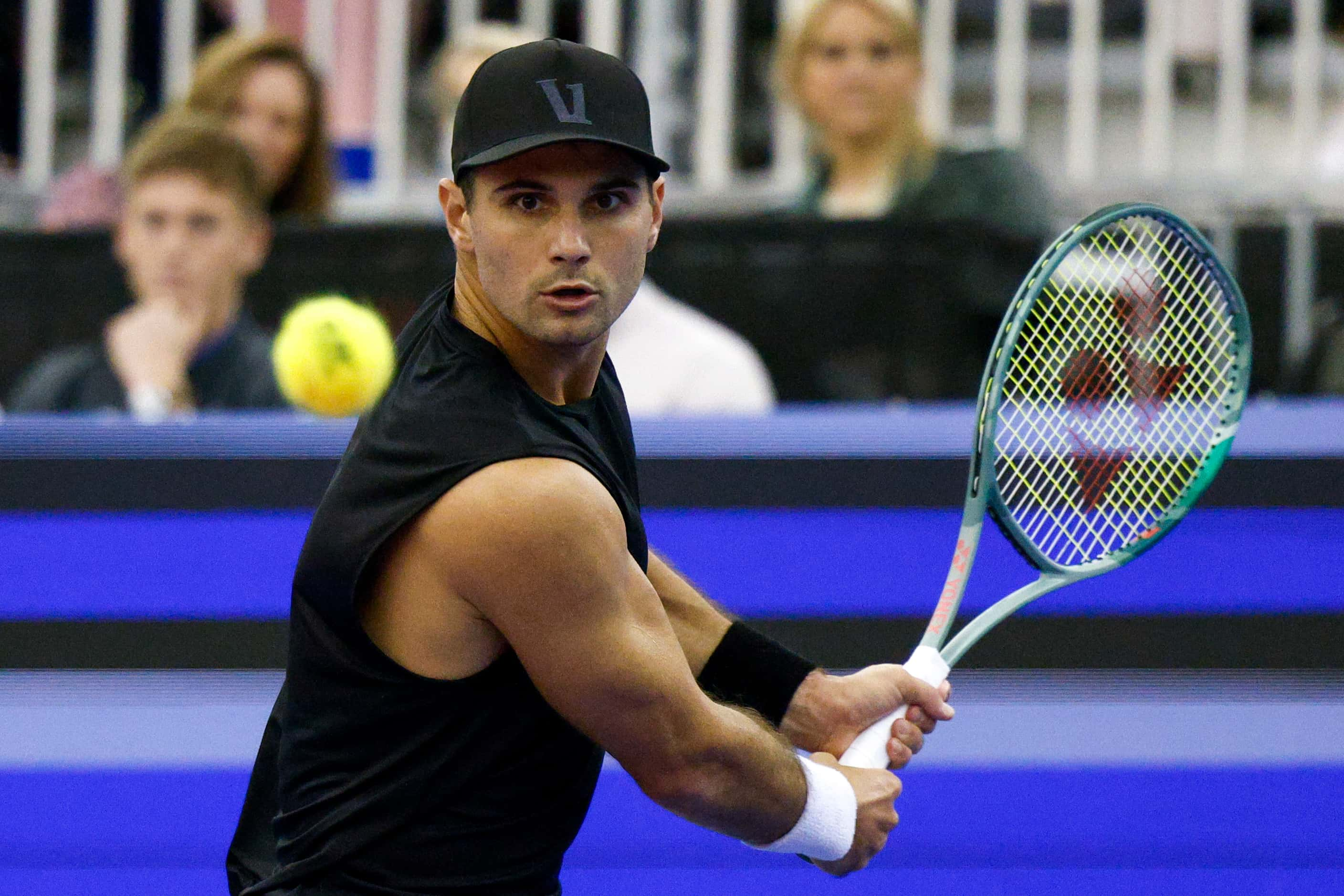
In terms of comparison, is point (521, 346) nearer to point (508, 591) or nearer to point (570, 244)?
point (570, 244)

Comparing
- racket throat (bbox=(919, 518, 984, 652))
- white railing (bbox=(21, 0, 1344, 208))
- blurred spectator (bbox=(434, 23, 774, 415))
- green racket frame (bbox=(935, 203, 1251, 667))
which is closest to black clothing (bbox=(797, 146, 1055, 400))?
blurred spectator (bbox=(434, 23, 774, 415))

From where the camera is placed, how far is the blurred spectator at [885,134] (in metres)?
3.23

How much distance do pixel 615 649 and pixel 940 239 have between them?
2.14 meters

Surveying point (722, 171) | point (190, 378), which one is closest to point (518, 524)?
point (190, 378)

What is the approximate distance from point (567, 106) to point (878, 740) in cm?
66

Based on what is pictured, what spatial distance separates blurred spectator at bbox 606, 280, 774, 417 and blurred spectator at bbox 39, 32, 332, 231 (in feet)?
2.73

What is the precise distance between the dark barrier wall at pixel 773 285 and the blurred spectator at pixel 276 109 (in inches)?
3.3

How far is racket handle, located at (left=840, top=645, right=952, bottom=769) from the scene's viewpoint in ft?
5.22

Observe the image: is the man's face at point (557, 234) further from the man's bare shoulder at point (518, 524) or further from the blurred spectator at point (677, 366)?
the blurred spectator at point (677, 366)

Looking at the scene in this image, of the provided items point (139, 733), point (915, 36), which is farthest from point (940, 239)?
point (139, 733)

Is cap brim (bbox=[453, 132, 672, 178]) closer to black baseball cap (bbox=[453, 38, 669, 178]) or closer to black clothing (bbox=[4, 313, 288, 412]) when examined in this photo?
black baseball cap (bbox=[453, 38, 669, 178])

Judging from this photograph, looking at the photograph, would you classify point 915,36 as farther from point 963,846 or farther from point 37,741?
point 37,741

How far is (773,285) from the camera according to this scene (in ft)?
11.5

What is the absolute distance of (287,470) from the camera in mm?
2113
